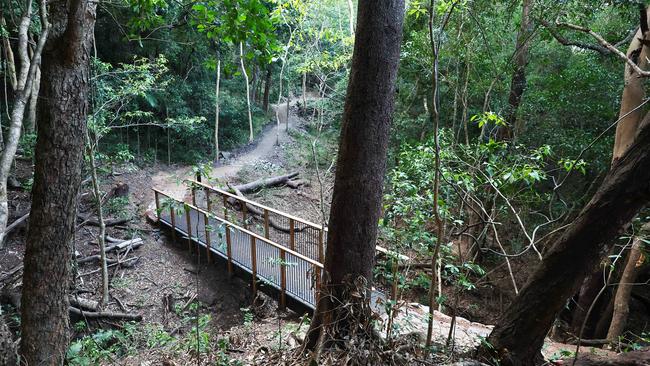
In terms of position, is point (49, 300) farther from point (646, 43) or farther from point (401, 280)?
point (646, 43)

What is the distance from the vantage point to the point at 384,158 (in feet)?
8.21

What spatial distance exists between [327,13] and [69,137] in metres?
17.8

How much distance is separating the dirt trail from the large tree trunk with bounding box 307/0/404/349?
8.07m

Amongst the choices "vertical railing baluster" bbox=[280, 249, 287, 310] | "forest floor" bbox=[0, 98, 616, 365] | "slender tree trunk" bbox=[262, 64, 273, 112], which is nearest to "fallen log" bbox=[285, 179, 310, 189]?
"forest floor" bbox=[0, 98, 616, 365]

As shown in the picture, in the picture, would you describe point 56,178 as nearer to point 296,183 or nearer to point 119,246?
point 119,246

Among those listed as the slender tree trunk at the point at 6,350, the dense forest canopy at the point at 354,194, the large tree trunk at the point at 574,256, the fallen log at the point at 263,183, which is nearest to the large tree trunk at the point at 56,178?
the dense forest canopy at the point at 354,194

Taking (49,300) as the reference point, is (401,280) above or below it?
above

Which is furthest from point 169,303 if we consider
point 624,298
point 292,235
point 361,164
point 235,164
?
point 235,164

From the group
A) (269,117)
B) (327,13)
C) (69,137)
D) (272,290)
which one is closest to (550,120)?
(272,290)

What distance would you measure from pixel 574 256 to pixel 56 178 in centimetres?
392

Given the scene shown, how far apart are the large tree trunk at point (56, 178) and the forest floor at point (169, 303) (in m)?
0.90

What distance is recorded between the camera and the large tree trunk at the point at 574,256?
2311mm

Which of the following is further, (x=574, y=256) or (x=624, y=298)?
(x=624, y=298)

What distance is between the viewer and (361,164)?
7.98 ft
